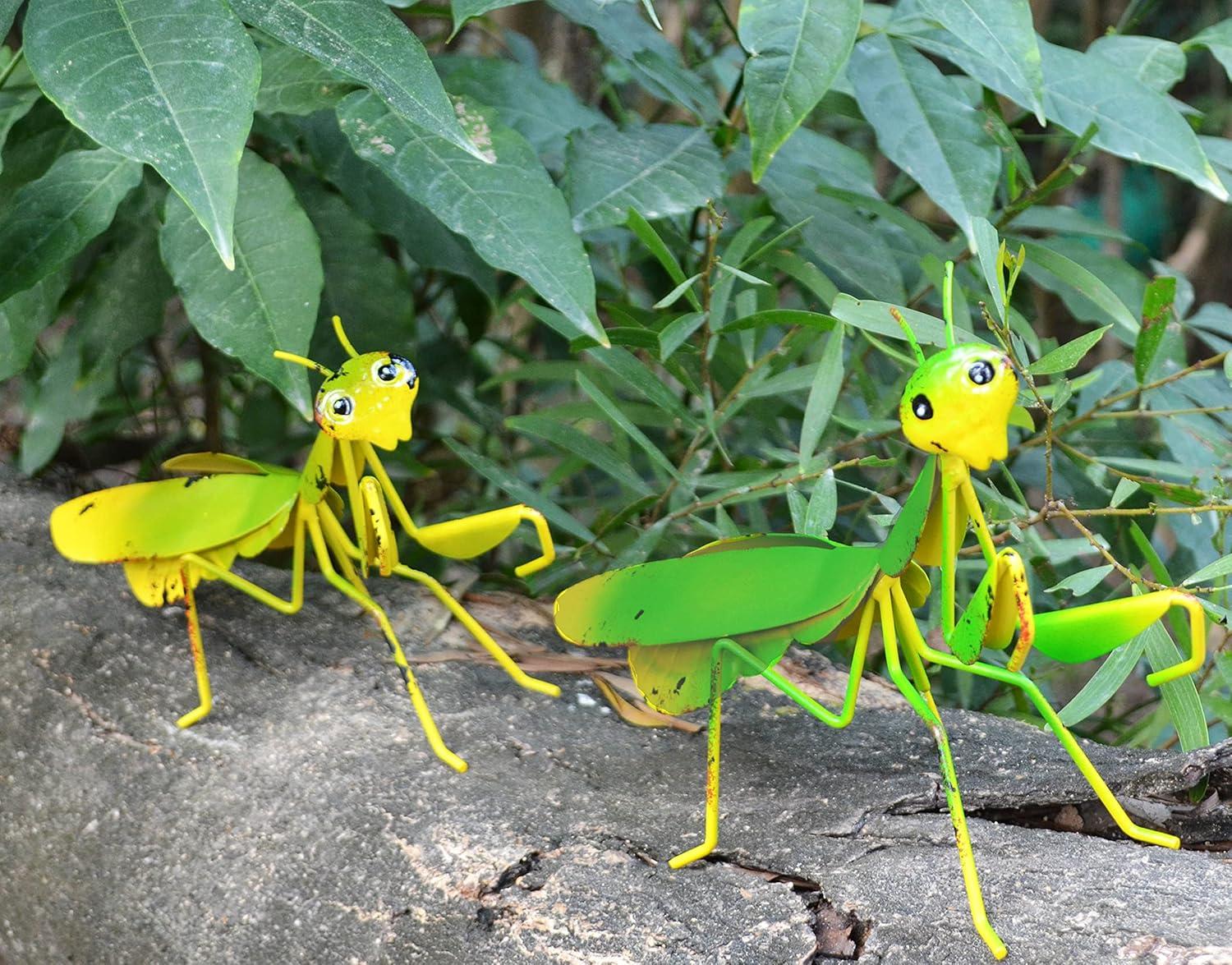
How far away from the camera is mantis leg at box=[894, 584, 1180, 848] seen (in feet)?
1.83

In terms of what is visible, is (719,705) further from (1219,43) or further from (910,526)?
(1219,43)

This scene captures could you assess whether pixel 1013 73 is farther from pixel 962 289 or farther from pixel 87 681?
pixel 87 681

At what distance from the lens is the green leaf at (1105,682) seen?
2.18 ft

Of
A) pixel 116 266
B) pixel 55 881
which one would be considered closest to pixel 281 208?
pixel 116 266

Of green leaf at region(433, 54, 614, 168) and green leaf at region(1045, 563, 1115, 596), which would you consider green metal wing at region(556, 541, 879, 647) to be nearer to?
green leaf at region(1045, 563, 1115, 596)

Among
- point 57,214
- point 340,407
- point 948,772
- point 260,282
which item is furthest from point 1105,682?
point 57,214

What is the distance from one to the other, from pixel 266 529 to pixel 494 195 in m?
0.25

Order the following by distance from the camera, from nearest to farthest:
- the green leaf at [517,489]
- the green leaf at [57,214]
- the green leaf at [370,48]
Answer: the green leaf at [370,48], the green leaf at [57,214], the green leaf at [517,489]

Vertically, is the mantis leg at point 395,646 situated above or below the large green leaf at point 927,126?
below

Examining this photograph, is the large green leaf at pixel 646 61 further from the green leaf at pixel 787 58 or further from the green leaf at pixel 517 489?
the green leaf at pixel 517 489

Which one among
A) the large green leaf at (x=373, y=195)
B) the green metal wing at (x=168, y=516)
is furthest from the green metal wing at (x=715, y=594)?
the large green leaf at (x=373, y=195)

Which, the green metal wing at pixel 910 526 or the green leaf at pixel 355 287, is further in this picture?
the green leaf at pixel 355 287

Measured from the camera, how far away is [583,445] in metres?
0.84

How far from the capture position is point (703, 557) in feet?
2.07
